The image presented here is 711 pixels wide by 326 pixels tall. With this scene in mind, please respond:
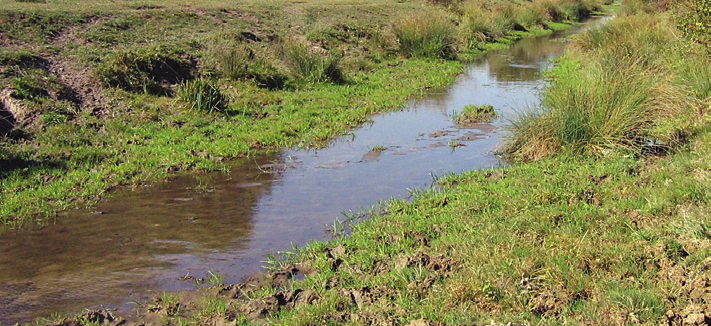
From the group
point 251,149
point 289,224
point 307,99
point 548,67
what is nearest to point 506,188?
point 289,224

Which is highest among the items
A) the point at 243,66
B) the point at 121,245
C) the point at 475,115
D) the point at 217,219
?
the point at 243,66

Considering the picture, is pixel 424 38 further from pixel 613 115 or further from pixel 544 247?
pixel 544 247

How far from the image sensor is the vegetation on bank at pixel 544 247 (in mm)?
5180

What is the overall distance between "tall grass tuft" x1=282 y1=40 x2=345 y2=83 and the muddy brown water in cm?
373

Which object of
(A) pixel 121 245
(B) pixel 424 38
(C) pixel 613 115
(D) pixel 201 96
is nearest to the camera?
(A) pixel 121 245

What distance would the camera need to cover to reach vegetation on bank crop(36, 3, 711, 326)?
5180 mm

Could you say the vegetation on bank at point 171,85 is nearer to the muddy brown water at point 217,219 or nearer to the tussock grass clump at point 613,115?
the muddy brown water at point 217,219

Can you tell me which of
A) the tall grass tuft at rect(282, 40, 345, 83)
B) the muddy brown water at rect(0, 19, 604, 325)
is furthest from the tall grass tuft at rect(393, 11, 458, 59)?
the muddy brown water at rect(0, 19, 604, 325)

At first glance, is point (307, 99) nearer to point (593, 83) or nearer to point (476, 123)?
point (476, 123)

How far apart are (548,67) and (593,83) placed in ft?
38.6

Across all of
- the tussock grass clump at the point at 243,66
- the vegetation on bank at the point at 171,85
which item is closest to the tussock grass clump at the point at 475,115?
the vegetation on bank at the point at 171,85

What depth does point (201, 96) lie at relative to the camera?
1352 centimetres

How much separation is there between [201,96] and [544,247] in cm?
896

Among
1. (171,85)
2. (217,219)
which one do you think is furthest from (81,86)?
(217,219)
